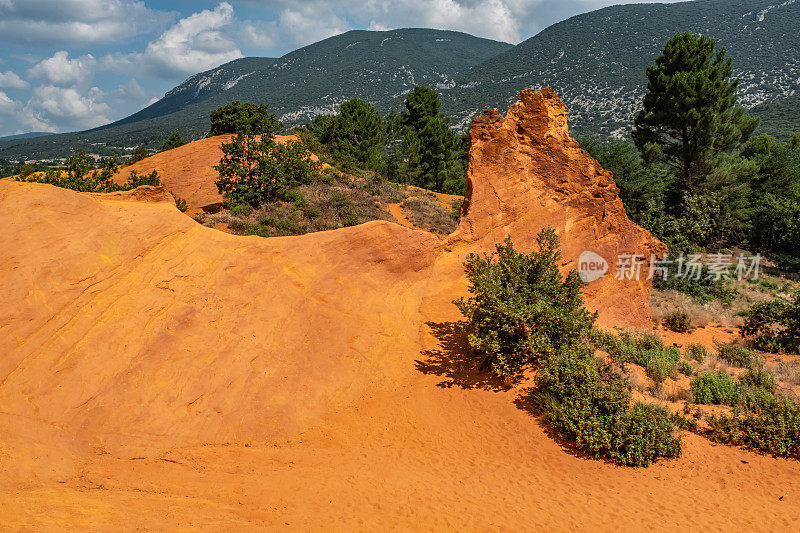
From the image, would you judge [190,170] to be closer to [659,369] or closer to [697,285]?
[659,369]

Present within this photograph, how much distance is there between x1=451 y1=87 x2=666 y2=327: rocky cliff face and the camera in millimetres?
11742

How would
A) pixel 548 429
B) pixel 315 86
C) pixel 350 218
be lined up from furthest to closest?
pixel 315 86
pixel 350 218
pixel 548 429

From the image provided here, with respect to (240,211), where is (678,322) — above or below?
below

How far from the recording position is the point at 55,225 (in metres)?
6.74

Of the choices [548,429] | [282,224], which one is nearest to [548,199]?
[548,429]

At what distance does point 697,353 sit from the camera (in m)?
9.88

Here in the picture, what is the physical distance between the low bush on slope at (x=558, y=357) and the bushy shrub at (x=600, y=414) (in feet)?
0.04

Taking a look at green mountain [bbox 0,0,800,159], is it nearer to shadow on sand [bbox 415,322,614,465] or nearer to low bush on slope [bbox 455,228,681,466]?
low bush on slope [bbox 455,228,681,466]

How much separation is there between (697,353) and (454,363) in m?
6.13

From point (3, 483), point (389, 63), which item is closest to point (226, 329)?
point (3, 483)

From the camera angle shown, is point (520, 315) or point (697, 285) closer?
point (520, 315)

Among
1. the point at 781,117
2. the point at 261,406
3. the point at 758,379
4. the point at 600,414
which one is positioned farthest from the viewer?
the point at 781,117

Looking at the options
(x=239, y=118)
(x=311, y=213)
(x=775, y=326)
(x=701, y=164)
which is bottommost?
(x=775, y=326)

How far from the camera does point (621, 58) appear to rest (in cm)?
11200
